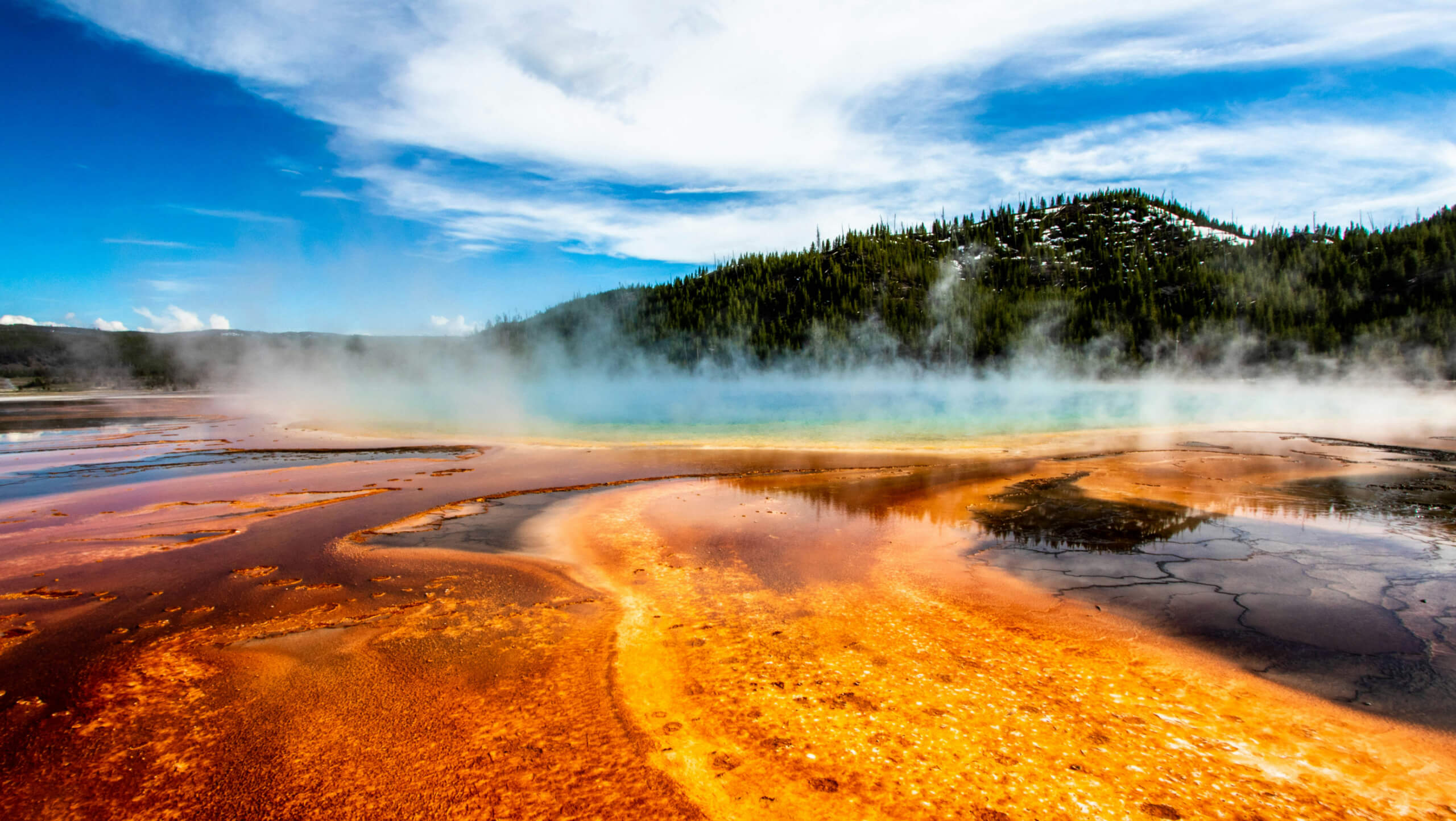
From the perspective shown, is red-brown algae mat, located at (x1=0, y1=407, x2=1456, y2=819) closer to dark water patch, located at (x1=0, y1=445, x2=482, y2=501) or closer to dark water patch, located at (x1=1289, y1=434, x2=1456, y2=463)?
dark water patch, located at (x1=0, y1=445, x2=482, y2=501)

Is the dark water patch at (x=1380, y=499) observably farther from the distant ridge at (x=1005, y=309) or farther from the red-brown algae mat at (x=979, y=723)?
the distant ridge at (x=1005, y=309)

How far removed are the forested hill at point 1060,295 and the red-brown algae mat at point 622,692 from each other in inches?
3414

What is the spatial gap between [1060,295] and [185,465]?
106 meters

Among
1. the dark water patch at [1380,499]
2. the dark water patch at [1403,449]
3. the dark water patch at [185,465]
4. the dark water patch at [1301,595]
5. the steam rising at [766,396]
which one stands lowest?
the dark water patch at [1301,595]

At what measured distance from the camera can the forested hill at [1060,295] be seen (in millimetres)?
73188

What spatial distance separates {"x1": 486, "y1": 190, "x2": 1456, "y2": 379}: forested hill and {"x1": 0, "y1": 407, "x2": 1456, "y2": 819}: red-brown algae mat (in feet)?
285

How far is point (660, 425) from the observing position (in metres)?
31.1

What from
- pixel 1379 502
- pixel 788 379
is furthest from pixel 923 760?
pixel 788 379

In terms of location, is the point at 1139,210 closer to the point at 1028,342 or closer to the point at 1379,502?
the point at 1028,342

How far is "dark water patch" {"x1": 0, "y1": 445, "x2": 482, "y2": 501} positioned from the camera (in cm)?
1305

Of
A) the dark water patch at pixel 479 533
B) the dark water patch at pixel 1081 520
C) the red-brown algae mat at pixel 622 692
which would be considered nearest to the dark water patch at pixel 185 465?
the red-brown algae mat at pixel 622 692

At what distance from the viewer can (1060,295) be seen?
96.1m

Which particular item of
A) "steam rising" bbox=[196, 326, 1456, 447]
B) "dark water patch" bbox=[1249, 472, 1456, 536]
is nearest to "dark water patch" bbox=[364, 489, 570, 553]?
"steam rising" bbox=[196, 326, 1456, 447]

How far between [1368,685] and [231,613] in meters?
9.65
